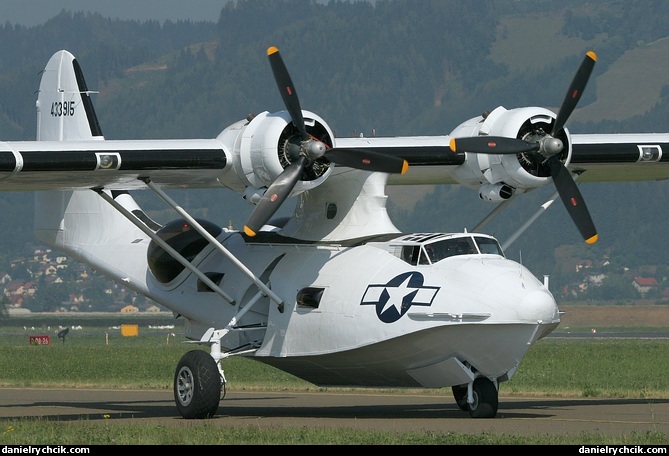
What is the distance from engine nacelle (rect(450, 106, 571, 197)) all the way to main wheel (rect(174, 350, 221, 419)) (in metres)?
5.33

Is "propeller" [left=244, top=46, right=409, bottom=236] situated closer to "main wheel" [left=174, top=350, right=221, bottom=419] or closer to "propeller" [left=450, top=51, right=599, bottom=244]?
"propeller" [left=450, top=51, right=599, bottom=244]

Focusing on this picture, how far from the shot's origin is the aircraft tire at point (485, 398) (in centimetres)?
2214

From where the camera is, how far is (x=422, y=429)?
65.9 feet

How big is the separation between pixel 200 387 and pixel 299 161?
12.9 feet

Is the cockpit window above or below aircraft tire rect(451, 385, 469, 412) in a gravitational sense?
above

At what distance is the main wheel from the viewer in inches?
886

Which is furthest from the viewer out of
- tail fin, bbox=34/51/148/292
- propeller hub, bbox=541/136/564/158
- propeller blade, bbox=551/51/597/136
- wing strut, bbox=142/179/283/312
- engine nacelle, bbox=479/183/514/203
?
tail fin, bbox=34/51/148/292

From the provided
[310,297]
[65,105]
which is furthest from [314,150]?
[65,105]

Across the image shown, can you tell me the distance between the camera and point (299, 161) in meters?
22.3

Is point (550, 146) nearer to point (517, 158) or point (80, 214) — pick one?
point (517, 158)

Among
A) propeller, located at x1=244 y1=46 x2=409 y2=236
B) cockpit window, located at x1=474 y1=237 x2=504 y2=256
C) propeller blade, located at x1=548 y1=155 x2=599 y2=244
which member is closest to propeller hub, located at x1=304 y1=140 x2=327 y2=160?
propeller, located at x1=244 y1=46 x2=409 y2=236

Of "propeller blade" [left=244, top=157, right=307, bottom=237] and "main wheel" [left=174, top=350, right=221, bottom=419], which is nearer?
"propeller blade" [left=244, top=157, right=307, bottom=237]

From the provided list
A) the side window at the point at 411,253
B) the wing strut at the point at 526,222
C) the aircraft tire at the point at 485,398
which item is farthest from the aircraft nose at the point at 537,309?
the wing strut at the point at 526,222
